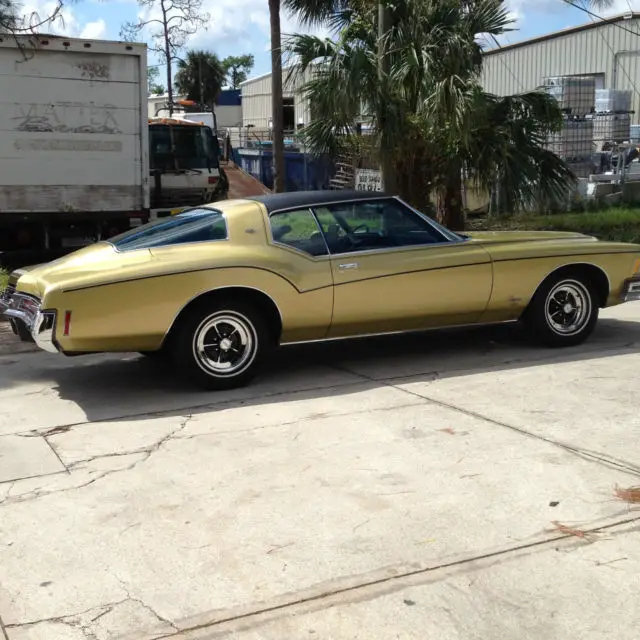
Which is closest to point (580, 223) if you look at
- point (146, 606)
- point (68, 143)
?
point (68, 143)

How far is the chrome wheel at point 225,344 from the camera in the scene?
6293mm

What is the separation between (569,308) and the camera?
7520 mm

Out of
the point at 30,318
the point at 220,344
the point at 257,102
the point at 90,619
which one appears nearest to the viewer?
the point at 90,619

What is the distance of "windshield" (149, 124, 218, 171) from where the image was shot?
1714 centimetres

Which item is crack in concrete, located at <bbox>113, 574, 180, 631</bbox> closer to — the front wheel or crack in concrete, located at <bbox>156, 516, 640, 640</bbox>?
crack in concrete, located at <bbox>156, 516, 640, 640</bbox>

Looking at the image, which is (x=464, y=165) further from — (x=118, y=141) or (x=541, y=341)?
(x=541, y=341)

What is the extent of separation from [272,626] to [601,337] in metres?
5.59

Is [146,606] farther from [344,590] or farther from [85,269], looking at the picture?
[85,269]

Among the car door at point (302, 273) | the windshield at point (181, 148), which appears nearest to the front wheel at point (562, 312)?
the car door at point (302, 273)

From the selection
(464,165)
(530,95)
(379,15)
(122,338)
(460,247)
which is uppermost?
(379,15)

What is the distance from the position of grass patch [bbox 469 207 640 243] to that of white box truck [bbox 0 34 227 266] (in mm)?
7152

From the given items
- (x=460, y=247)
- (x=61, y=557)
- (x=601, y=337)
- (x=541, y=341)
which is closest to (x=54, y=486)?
(x=61, y=557)

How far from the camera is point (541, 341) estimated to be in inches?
296

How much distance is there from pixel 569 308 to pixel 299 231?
8.05ft
